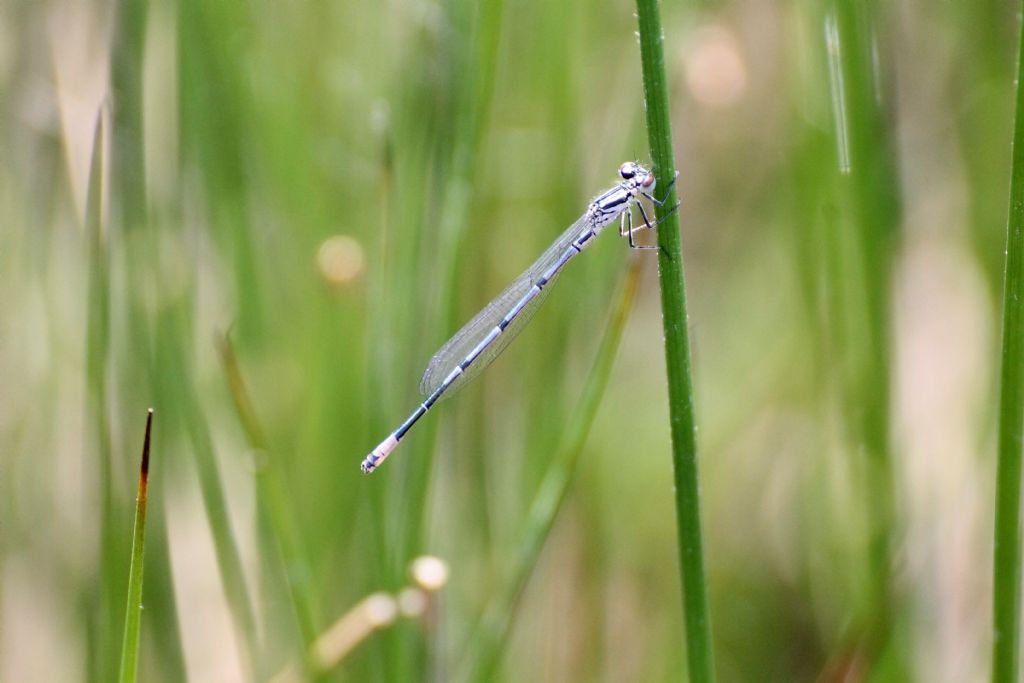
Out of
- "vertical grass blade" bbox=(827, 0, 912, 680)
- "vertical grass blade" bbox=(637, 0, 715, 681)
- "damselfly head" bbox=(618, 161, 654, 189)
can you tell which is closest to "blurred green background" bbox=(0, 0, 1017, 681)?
"vertical grass blade" bbox=(827, 0, 912, 680)

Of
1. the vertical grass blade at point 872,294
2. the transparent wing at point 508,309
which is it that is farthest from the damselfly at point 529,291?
the vertical grass blade at point 872,294

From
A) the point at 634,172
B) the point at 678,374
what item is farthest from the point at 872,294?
the point at 678,374

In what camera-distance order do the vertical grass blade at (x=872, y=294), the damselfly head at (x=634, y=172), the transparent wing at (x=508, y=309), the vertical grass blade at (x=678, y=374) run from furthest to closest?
1. the transparent wing at (x=508, y=309)
2. the damselfly head at (x=634, y=172)
3. the vertical grass blade at (x=872, y=294)
4. the vertical grass blade at (x=678, y=374)

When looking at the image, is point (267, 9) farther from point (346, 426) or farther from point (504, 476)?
point (504, 476)

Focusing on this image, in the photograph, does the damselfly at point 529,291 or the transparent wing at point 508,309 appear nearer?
the damselfly at point 529,291

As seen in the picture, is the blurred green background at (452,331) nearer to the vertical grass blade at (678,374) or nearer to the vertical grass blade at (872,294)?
the vertical grass blade at (872,294)

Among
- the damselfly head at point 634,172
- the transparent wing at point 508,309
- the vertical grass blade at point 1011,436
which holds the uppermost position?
the damselfly head at point 634,172
